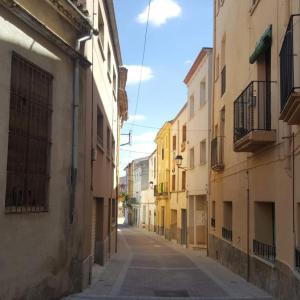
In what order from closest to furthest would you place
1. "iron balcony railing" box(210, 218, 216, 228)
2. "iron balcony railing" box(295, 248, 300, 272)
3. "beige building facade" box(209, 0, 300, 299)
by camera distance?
1. "iron balcony railing" box(295, 248, 300, 272)
2. "beige building facade" box(209, 0, 300, 299)
3. "iron balcony railing" box(210, 218, 216, 228)

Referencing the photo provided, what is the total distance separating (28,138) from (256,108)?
541cm

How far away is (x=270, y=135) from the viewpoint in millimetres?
11039

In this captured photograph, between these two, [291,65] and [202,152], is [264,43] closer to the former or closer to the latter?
[291,65]

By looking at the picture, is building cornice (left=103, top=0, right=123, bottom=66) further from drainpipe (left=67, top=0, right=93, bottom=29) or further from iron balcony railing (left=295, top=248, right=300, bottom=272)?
iron balcony railing (left=295, top=248, right=300, bottom=272)

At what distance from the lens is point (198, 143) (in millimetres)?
26125

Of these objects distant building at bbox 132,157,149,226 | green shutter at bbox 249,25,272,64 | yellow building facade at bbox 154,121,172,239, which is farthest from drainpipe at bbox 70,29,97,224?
distant building at bbox 132,157,149,226

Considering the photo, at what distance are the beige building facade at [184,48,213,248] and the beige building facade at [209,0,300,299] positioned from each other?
4.71 metres

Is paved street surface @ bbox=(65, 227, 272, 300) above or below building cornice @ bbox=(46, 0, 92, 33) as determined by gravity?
below

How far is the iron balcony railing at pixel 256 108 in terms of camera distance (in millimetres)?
11664

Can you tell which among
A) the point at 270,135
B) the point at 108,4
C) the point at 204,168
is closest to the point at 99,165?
the point at 108,4

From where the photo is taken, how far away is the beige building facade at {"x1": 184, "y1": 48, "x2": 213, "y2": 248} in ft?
78.8

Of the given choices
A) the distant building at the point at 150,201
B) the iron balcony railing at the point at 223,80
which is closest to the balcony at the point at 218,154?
the iron balcony railing at the point at 223,80

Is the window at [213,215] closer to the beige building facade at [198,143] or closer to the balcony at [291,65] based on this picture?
the beige building facade at [198,143]

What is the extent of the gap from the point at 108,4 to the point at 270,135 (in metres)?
7.53
